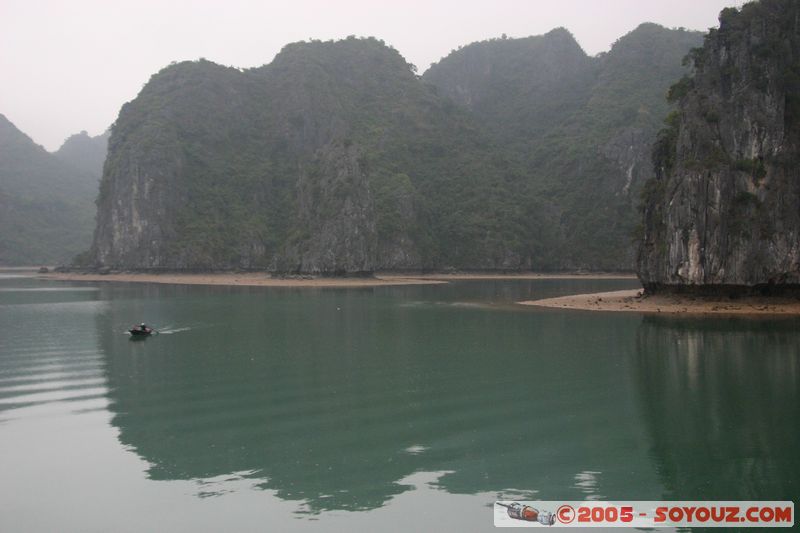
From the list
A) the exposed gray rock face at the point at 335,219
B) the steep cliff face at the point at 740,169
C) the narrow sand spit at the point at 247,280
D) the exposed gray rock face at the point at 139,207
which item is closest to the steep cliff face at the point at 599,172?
the narrow sand spit at the point at 247,280

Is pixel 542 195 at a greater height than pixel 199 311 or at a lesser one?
greater

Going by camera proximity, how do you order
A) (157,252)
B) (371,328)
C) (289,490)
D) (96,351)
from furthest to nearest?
(157,252) → (371,328) → (96,351) → (289,490)

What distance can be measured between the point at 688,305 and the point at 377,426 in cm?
4741

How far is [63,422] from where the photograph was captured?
21875 mm

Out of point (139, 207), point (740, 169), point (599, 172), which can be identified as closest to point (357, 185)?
point (139, 207)

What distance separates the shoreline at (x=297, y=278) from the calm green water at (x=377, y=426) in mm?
74450

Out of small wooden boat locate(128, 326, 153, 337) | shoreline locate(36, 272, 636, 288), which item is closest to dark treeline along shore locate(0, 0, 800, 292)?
shoreline locate(36, 272, 636, 288)

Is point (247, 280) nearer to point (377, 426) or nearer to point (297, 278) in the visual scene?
point (297, 278)

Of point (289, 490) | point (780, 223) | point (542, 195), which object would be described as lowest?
point (289, 490)

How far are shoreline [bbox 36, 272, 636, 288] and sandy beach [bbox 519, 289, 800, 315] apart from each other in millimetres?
51954

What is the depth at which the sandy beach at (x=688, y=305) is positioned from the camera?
56.3 meters

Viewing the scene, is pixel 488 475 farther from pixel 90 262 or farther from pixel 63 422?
pixel 90 262

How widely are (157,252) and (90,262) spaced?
2195 cm

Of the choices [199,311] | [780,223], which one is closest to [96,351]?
[199,311]
